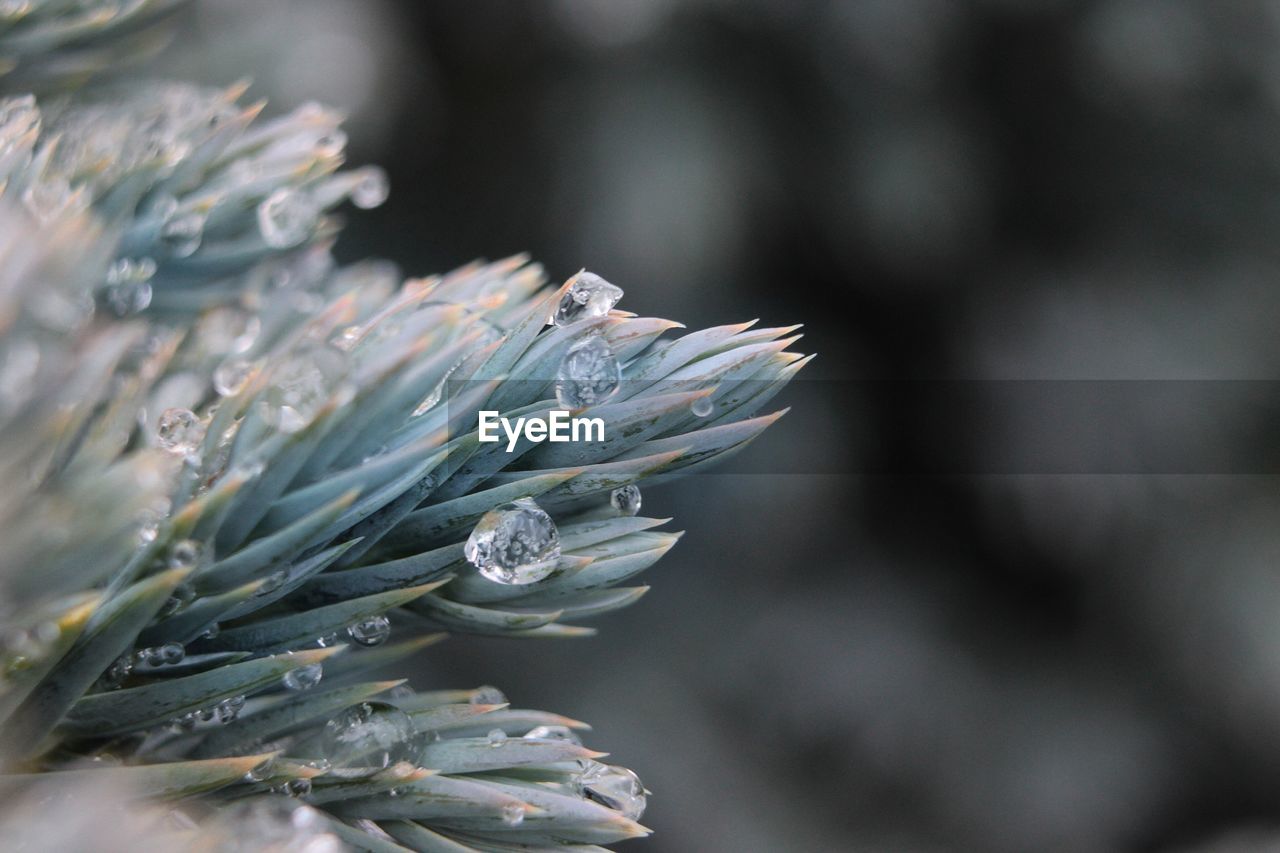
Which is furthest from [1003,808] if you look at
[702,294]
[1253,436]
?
[702,294]

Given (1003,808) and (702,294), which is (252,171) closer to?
(702,294)

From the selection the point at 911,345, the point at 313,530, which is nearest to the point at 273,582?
the point at 313,530

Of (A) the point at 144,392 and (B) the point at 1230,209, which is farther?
(B) the point at 1230,209

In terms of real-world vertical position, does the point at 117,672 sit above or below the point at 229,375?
below

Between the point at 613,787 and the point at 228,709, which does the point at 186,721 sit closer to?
the point at 228,709

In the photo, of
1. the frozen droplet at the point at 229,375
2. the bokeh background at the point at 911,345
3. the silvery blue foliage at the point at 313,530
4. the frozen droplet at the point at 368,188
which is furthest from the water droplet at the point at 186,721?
the bokeh background at the point at 911,345

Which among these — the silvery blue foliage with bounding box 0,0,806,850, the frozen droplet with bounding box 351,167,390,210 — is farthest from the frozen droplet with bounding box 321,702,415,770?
the frozen droplet with bounding box 351,167,390,210

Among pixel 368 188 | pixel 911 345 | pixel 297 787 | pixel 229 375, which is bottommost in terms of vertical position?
pixel 297 787
